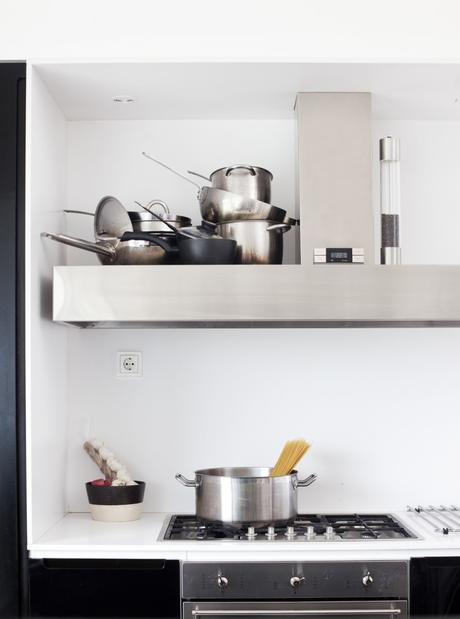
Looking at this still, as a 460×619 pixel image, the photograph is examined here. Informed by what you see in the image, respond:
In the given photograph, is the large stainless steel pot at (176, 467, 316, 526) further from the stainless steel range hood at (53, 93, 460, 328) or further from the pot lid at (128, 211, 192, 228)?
the pot lid at (128, 211, 192, 228)

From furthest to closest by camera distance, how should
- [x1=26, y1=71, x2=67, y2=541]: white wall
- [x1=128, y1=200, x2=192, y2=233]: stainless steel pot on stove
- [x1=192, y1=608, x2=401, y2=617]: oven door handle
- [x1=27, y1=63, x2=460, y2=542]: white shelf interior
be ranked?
[x1=27, y1=63, x2=460, y2=542]: white shelf interior
[x1=128, y1=200, x2=192, y2=233]: stainless steel pot on stove
[x1=26, y1=71, x2=67, y2=541]: white wall
[x1=192, y1=608, x2=401, y2=617]: oven door handle

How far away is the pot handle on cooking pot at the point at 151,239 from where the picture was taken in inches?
99.1

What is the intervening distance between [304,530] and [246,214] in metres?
0.95

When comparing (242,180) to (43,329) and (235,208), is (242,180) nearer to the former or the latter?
(235,208)

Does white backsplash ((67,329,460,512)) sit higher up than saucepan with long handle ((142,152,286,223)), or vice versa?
saucepan with long handle ((142,152,286,223))

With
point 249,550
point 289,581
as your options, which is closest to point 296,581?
point 289,581

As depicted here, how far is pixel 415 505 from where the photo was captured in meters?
2.83

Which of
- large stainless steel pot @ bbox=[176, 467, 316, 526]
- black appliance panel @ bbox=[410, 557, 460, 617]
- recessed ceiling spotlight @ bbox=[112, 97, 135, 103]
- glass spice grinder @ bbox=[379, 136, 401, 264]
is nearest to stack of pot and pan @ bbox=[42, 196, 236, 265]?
recessed ceiling spotlight @ bbox=[112, 97, 135, 103]

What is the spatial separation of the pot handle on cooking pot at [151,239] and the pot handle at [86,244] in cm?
5

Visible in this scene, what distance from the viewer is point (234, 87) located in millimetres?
→ 2607

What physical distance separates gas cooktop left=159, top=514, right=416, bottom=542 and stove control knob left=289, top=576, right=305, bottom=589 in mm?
106

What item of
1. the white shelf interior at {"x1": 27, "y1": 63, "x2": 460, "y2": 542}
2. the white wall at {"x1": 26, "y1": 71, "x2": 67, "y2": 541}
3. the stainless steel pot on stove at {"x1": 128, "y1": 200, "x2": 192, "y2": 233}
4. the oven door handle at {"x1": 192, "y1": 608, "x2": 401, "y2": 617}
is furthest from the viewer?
the white shelf interior at {"x1": 27, "y1": 63, "x2": 460, "y2": 542}

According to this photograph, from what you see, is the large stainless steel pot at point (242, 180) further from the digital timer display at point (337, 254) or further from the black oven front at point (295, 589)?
the black oven front at point (295, 589)

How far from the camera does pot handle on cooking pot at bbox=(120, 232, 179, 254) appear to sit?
99.1 inches
